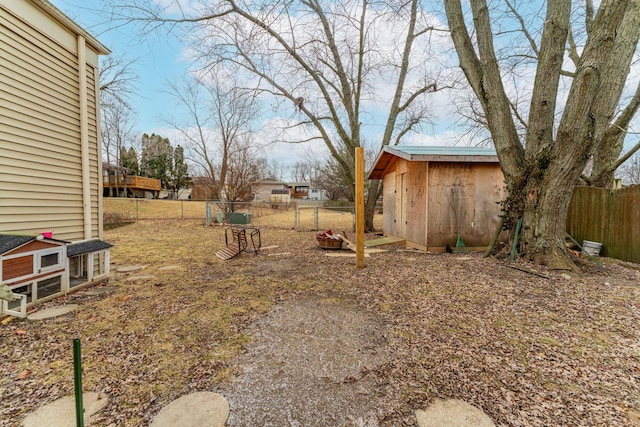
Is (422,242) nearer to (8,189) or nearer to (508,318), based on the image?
(508,318)

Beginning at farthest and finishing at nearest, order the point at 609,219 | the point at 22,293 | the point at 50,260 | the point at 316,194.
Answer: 1. the point at 316,194
2. the point at 609,219
3. the point at 50,260
4. the point at 22,293

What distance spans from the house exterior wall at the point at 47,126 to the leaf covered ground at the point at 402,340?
129cm

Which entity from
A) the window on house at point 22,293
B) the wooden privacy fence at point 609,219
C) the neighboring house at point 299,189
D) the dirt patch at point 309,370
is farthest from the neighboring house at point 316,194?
the dirt patch at point 309,370

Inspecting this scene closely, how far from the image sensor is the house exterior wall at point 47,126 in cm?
347

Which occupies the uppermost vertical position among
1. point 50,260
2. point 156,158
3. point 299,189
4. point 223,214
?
point 156,158

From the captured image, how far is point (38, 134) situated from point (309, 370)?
477cm

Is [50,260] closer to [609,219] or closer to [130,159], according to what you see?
[609,219]

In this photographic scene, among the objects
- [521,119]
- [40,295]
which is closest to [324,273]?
[40,295]

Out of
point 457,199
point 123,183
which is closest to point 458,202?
point 457,199

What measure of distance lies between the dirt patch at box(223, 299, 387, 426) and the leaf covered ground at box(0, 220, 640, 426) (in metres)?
0.08

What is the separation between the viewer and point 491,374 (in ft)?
7.15

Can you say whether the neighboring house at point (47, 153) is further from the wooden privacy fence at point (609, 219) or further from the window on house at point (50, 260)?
the wooden privacy fence at point (609, 219)

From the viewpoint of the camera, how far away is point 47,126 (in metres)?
3.96

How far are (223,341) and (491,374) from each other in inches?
94.6
